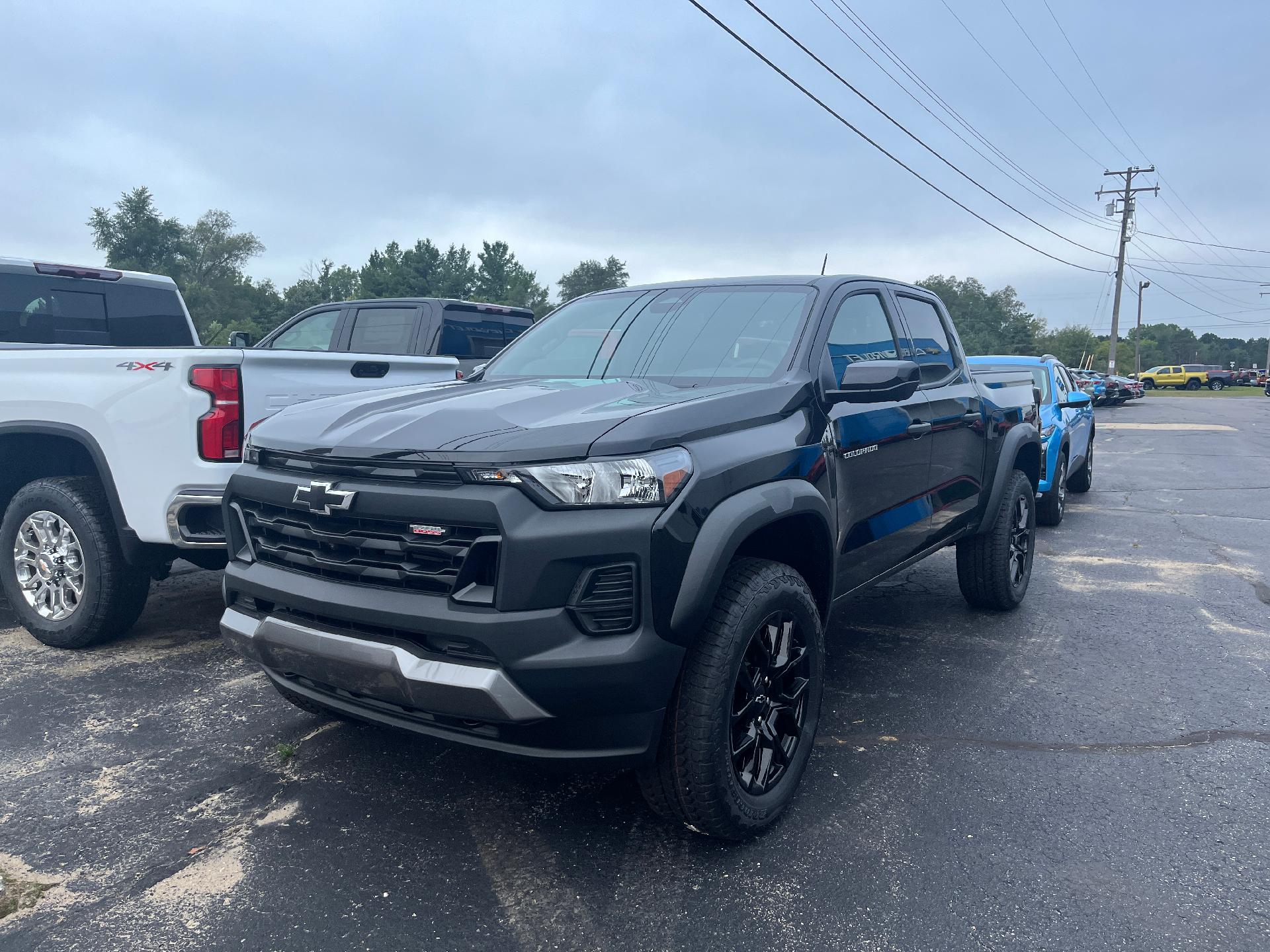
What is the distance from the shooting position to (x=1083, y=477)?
1134 centimetres

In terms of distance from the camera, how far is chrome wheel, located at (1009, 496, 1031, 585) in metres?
5.67

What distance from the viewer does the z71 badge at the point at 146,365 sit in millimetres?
4156

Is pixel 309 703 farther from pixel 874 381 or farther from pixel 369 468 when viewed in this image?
pixel 874 381

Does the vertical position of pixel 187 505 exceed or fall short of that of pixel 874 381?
it falls short

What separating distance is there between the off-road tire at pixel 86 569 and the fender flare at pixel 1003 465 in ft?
14.9

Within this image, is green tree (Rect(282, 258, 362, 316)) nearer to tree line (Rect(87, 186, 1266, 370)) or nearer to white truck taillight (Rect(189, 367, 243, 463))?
tree line (Rect(87, 186, 1266, 370))

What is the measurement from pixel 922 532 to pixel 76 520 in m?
4.10

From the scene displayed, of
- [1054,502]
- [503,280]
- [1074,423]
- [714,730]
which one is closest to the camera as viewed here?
[714,730]

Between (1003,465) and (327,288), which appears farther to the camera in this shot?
(327,288)

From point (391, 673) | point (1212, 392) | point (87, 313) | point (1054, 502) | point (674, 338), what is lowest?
point (1212, 392)

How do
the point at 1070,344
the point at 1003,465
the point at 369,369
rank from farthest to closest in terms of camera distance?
the point at 1070,344 → the point at 1003,465 → the point at 369,369

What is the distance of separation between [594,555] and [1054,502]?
785cm

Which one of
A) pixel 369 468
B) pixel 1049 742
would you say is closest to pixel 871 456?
pixel 1049 742

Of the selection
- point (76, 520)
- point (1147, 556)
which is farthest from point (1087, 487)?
point (76, 520)
